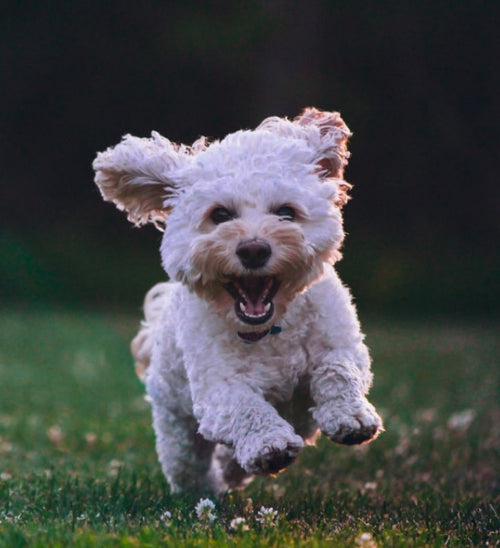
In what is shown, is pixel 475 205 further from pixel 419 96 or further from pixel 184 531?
pixel 184 531

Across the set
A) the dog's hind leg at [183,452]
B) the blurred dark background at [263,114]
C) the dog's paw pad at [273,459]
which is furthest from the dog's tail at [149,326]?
the blurred dark background at [263,114]

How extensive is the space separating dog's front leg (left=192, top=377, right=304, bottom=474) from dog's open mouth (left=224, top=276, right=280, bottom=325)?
0.33 meters

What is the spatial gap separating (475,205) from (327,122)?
731 inches

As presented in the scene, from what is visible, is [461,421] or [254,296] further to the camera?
[461,421]

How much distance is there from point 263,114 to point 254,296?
1896 centimetres

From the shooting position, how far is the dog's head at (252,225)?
416 cm

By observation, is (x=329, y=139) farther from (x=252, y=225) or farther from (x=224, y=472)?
(x=224, y=472)

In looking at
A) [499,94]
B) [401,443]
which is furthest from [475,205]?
[401,443]

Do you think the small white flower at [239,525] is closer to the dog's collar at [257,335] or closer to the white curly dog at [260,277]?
the white curly dog at [260,277]

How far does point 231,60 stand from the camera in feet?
77.1

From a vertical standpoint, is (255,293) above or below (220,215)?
below

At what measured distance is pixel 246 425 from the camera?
4145 millimetres

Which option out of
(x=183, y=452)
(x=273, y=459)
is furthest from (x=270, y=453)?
(x=183, y=452)

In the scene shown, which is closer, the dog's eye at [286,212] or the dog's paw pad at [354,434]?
the dog's paw pad at [354,434]
